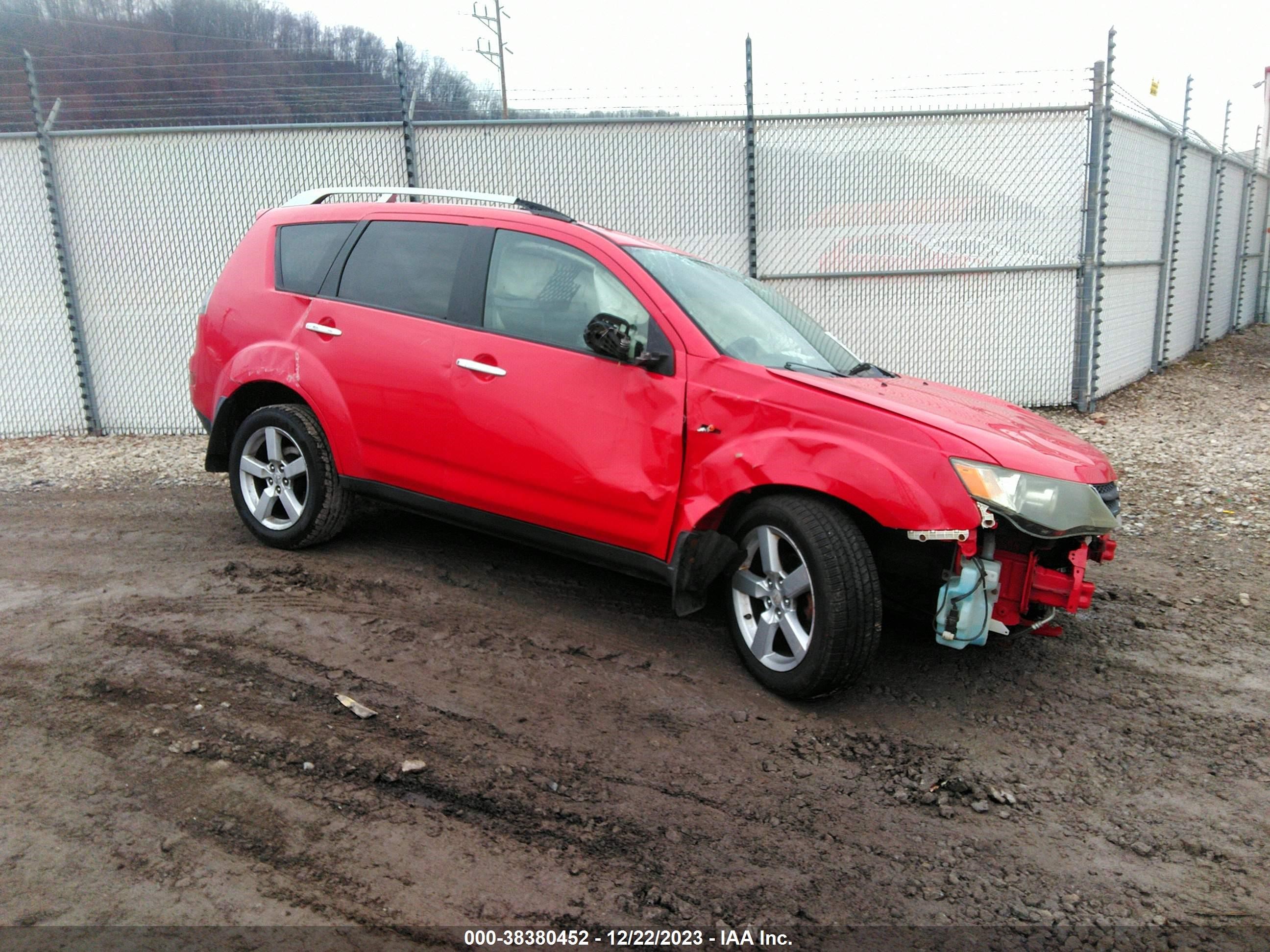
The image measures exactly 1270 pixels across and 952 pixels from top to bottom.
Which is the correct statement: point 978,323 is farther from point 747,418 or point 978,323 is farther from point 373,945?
point 373,945

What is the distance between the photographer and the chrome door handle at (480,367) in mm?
4223

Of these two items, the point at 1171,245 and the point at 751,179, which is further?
the point at 1171,245

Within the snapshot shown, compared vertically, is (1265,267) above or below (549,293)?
below

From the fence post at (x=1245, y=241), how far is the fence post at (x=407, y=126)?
43.5ft

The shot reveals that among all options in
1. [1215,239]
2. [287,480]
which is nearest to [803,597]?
[287,480]

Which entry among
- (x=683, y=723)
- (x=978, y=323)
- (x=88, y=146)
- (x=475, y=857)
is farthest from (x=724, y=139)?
(x=475, y=857)

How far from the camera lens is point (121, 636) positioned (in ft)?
13.2

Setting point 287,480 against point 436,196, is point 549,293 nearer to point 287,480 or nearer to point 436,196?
point 436,196

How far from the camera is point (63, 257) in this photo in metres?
8.54

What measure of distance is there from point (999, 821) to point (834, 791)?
520 mm

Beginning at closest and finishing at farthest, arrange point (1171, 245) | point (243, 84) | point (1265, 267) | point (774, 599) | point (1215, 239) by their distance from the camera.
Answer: point (774, 599) < point (243, 84) < point (1171, 245) < point (1215, 239) < point (1265, 267)

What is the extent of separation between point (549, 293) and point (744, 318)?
0.91 m

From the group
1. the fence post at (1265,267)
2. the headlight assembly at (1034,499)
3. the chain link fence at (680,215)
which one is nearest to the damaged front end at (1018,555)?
the headlight assembly at (1034,499)

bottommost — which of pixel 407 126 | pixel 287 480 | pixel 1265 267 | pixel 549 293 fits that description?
pixel 1265 267
